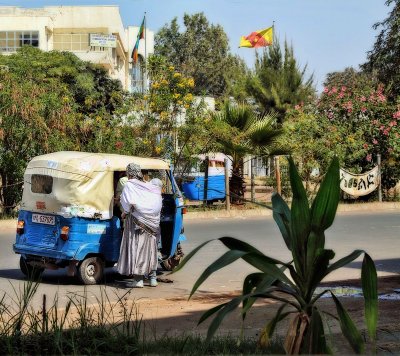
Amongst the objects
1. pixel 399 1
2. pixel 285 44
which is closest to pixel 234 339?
pixel 399 1

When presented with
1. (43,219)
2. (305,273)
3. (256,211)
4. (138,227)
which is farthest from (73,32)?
(305,273)

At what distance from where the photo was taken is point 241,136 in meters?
26.0

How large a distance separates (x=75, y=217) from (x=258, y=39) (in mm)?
39667

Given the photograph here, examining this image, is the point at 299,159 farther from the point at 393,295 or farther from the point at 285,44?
the point at 285,44

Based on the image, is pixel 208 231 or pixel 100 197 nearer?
pixel 100 197

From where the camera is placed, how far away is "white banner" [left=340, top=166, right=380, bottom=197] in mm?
28953

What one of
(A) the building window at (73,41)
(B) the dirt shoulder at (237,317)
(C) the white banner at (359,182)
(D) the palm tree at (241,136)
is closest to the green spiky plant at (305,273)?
(B) the dirt shoulder at (237,317)

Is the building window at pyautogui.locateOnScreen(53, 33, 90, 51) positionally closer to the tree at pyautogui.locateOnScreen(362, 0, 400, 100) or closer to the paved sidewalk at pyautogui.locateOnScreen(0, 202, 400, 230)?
the tree at pyautogui.locateOnScreen(362, 0, 400, 100)

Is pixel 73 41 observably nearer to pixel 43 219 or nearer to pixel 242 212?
pixel 242 212

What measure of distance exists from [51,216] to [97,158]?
1092 millimetres

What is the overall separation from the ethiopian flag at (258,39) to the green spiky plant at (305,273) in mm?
44884

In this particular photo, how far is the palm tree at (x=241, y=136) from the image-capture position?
25766 millimetres

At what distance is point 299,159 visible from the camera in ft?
92.5

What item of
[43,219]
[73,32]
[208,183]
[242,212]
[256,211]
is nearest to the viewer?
[43,219]
